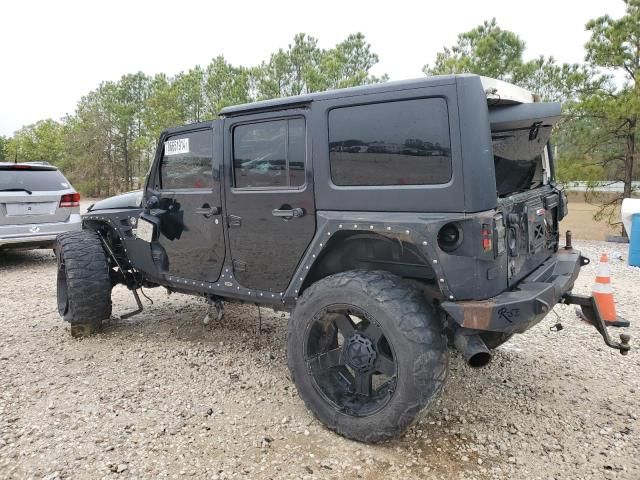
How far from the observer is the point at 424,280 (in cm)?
299

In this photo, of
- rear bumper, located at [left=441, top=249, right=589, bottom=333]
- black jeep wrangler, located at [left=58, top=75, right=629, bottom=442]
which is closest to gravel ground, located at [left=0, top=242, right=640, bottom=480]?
black jeep wrangler, located at [left=58, top=75, right=629, bottom=442]

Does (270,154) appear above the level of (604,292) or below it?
above

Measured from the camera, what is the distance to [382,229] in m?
2.64

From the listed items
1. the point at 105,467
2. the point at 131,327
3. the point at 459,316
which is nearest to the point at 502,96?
the point at 459,316

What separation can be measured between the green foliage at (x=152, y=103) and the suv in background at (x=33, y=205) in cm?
933

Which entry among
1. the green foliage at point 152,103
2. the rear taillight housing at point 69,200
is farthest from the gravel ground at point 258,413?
the green foliage at point 152,103

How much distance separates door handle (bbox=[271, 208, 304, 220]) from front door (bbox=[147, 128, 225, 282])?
23.8 inches

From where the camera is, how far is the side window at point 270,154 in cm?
309

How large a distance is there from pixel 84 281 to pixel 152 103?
938 inches

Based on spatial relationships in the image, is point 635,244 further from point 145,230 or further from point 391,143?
point 145,230

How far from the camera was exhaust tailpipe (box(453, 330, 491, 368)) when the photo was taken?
2521 millimetres

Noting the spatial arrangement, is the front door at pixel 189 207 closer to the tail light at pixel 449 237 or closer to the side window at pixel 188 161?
the side window at pixel 188 161

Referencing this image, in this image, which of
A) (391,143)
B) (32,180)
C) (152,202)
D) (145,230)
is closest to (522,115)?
(391,143)

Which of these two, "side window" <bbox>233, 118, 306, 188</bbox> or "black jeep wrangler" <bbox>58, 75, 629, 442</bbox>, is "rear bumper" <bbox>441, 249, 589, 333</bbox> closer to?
"black jeep wrangler" <bbox>58, 75, 629, 442</bbox>
